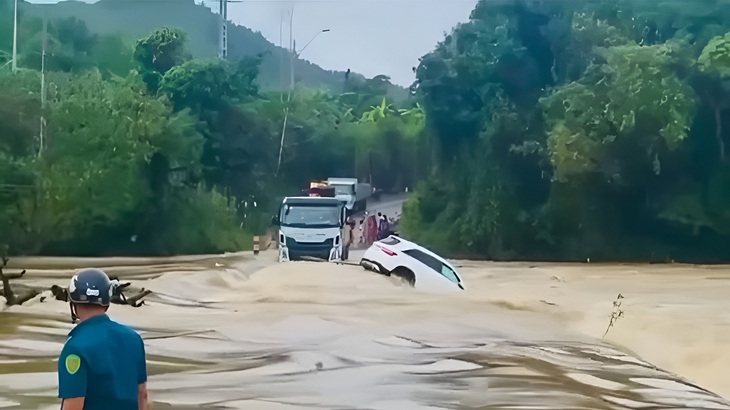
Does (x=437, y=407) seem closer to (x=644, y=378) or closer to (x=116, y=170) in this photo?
(x=644, y=378)

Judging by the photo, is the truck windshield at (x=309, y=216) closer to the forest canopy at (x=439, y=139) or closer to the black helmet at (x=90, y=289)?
the forest canopy at (x=439, y=139)

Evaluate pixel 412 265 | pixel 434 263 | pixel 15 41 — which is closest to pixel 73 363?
pixel 412 265

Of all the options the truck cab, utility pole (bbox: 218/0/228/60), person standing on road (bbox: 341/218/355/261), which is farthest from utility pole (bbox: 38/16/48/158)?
person standing on road (bbox: 341/218/355/261)

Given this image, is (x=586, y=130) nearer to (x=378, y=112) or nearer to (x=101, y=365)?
(x=378, y=112)

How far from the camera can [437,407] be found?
4.87 meters

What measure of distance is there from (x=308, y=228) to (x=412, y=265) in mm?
1062

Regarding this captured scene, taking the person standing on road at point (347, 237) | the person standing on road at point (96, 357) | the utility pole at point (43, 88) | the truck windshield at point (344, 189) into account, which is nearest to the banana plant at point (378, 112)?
the truck windshield at point (344, 189)

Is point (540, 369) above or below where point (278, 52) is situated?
below

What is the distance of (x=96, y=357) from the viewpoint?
8.13 ft

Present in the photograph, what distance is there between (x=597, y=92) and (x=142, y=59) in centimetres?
390

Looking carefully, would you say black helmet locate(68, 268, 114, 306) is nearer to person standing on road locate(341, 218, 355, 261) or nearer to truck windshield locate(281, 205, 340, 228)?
person standing on road locate(341, 218, 355, 261)

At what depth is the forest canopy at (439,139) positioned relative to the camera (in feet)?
26.4

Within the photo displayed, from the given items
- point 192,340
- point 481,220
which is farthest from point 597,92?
point 192,340

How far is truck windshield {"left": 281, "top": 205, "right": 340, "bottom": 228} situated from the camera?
26.6 feet
